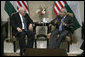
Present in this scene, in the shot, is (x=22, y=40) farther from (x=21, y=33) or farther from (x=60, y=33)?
(x=60, y=33)

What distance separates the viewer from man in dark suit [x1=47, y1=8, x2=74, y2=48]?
4.42 m

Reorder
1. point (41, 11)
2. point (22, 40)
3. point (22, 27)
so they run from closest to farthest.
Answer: point (22, 40), point (22, 27), point (41, 11)

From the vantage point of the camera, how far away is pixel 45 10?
5.33 meters

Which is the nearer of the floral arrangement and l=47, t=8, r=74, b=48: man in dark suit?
l=47, t=8, r=74, b=48: man in dark suit

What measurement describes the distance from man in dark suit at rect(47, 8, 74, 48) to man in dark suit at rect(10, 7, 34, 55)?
465 millimetres

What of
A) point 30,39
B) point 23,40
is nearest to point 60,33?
point 30,39

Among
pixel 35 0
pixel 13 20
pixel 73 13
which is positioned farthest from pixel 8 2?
pixel 73 13

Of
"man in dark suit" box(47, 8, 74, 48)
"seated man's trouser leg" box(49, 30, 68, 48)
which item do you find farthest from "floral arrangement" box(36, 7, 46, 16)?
"seated man's trouser leg" box(49, 30, 68, 48)

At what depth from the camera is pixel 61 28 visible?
456cm

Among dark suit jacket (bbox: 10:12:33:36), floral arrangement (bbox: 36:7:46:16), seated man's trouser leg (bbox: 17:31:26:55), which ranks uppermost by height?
floral arrangement (bbox: 36:7:46:16)

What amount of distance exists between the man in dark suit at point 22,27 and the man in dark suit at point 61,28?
1.53ft

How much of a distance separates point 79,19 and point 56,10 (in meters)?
0.66

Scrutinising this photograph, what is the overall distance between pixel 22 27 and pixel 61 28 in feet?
2.86

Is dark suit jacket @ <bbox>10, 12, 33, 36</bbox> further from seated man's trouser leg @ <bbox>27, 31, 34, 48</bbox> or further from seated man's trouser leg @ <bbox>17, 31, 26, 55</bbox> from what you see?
seated man's trouser leg @ <bbox>27, 31, 34, 48</bbox>
